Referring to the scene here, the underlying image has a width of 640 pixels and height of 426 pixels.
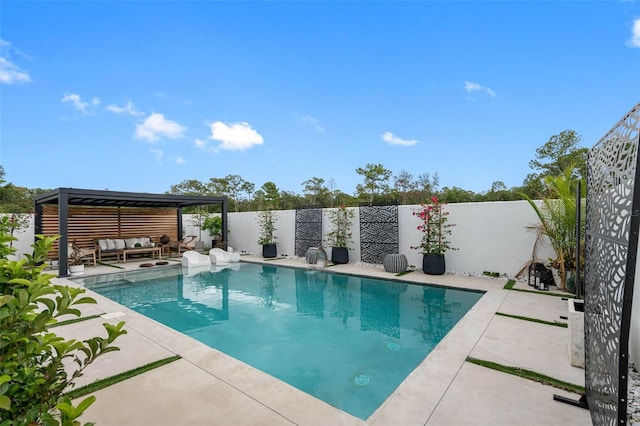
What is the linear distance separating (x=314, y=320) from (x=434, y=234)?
506cm

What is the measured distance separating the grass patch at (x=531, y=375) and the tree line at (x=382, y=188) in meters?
16.7

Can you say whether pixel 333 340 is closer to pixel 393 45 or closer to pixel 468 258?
pixel 468 258

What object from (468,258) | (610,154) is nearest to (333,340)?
(610,154)

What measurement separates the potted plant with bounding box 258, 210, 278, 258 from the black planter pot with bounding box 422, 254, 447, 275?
6.94 meters

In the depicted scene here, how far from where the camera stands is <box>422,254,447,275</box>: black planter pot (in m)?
8.70

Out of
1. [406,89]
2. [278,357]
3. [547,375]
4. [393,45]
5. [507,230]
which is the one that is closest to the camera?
[547,375]

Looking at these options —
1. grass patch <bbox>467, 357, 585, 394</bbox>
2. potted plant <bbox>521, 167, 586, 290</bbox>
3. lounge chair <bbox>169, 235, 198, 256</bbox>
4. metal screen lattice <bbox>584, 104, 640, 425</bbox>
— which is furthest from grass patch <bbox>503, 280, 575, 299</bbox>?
lounge chair <bbox>169, 235, 198, 256</bbox>

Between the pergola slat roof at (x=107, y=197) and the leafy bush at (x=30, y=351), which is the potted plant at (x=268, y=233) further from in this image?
the leafy bush at (x=30, y=351)

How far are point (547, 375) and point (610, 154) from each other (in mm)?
2527

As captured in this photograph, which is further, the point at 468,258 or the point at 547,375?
the point at 468,258

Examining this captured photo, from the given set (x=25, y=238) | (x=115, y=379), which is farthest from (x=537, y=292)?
(x=25, y=238)

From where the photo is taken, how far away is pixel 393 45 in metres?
12.2

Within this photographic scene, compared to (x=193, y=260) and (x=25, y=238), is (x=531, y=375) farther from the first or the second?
(x=25, y=238)

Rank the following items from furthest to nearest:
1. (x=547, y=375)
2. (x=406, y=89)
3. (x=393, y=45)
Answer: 1. (x=406, y=89)
2. (x=393, y=45)
3. (x=547, y=375)
